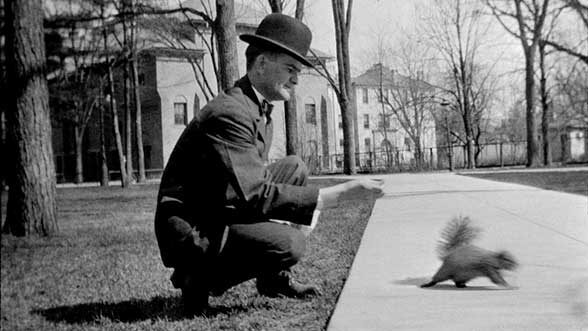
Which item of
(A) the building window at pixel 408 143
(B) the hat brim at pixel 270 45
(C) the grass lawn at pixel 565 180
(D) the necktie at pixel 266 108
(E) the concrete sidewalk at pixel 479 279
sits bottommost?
(E) the concrete sidewalk at pixel 479 279

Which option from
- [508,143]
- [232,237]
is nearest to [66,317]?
[232,237]

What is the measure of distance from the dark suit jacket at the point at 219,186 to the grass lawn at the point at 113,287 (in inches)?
8.2

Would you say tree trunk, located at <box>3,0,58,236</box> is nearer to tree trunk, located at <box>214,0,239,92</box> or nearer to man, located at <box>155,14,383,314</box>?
man, located at <box>155,14,383,314</box>

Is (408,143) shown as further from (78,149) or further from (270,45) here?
(78,149)

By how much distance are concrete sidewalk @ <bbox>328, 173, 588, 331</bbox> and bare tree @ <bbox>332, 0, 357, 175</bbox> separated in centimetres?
43

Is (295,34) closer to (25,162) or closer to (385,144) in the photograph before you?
(385,144)

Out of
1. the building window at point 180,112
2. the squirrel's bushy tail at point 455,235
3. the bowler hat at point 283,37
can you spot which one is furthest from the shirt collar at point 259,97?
the squirrel's bushy tail at point 455,235

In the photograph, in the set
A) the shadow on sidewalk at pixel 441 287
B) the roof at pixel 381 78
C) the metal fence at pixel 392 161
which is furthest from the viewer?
the metal fence at pixel 392 161

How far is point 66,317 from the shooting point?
174 cm

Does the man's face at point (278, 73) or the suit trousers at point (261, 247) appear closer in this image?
the man's face at point (278, 73)

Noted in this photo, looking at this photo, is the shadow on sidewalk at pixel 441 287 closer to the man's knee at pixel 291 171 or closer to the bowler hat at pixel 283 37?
the man's knee at pixel 291 171

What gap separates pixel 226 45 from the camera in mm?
1613

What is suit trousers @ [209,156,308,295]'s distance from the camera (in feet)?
A: 5.23

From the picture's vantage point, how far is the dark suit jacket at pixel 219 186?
135cm
